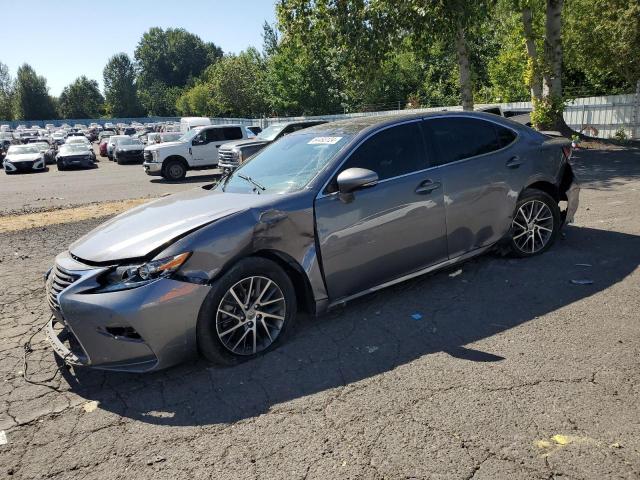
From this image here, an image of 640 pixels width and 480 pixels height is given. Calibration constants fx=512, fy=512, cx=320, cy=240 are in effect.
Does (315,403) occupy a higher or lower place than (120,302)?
lower

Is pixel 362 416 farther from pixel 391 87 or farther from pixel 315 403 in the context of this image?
pixel 391 87

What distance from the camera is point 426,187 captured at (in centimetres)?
454

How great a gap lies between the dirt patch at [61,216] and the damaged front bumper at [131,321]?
7089mm

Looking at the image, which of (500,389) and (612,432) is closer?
(612,432)

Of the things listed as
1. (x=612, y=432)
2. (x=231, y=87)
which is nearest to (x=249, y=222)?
(x=612, y=432)

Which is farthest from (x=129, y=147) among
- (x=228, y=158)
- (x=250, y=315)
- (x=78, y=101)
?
(x=78, y=101)

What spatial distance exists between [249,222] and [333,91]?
4196 cm

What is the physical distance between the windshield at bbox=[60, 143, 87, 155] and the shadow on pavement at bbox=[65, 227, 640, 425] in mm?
24522

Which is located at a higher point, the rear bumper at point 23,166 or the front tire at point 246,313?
the rear bumper at point 23,166

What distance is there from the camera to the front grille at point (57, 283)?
3.56m

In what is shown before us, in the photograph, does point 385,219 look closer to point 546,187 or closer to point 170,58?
point 546,187

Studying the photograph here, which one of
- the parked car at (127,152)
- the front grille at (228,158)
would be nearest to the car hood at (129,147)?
the parked car at (127,152)

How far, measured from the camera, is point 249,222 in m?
3.75

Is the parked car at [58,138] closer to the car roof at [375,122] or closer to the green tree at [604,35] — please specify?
the green tree at [604,35]
